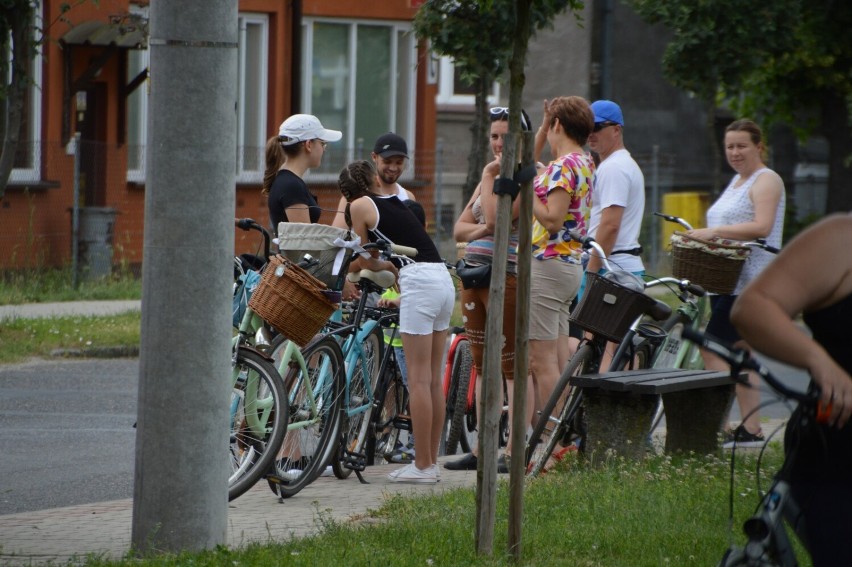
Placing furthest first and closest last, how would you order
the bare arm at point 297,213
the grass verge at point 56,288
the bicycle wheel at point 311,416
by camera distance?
the grass verge at point 56,288 < the bare arm at point 297,213 < the bicycle wheel at point 311,416

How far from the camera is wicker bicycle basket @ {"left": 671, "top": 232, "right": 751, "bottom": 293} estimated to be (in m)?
8.20

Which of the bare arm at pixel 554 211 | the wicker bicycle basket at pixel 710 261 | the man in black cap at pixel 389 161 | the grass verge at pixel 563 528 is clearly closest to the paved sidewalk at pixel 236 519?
the grass verge at pixel 563 528

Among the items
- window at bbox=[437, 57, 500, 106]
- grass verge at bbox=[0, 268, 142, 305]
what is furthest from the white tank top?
window at bbox=[437, 57, 500, 106]

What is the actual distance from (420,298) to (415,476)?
975 mm

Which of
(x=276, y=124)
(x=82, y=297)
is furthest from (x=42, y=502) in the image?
(x=276, y=124)

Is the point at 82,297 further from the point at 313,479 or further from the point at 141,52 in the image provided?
the point at 313,479

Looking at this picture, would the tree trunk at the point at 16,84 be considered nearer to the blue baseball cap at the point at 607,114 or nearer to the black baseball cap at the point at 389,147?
the black baseball cap at the point at 389,147

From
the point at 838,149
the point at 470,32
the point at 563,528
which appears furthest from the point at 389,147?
the point at 838,149

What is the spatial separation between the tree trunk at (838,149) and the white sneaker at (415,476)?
15.9m

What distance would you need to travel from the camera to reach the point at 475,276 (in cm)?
770

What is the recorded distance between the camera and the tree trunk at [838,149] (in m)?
22.1

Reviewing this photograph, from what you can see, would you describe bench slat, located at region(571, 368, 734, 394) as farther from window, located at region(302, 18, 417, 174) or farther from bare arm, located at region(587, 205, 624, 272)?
window, located at region(302, 18, 417, 174)

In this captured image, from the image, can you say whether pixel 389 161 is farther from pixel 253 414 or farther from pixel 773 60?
pixel 773 60

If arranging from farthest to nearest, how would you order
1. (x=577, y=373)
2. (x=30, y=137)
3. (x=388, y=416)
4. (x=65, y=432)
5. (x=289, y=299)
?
(x=30, y=137), (x=65, y=432), (x=388, y=416), (x=577, y=373), (x=289, y=299)
